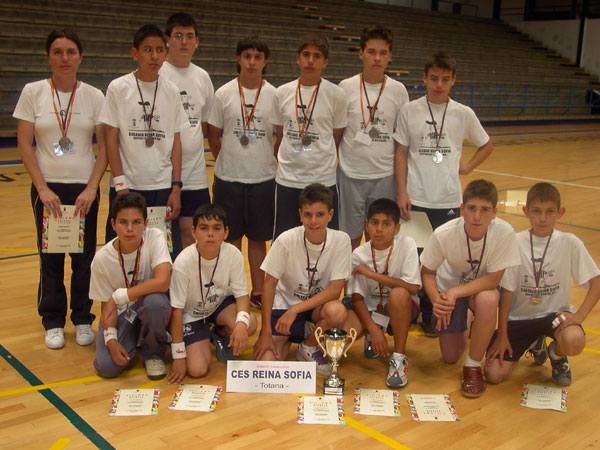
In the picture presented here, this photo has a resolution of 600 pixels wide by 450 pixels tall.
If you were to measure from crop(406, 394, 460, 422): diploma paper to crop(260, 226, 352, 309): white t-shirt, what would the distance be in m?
0.67

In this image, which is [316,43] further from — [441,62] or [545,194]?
[545,194]

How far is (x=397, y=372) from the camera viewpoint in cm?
289

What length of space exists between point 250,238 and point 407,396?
1.45 m

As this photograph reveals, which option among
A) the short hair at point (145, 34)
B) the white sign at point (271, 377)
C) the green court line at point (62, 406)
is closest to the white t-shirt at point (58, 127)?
the short hair at point (145, 34)

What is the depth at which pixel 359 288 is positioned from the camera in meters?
3.16

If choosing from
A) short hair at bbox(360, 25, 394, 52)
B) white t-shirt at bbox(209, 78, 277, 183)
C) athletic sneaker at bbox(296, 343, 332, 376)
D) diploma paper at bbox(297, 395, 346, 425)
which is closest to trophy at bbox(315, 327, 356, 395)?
diploma paper at bbox(297, 395, 346, 425)

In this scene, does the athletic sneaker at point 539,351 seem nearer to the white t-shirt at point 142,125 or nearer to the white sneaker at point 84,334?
the white t-shirt at point 142,125

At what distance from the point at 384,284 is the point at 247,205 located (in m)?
1.03

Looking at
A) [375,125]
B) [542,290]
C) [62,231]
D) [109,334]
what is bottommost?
[109,334]

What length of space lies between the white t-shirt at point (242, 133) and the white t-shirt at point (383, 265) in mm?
832

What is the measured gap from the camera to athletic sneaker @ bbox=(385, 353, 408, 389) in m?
2.87

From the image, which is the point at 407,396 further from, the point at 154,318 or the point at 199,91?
the point at 199,91

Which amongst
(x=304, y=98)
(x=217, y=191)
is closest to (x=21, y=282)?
(x=217, y=191)

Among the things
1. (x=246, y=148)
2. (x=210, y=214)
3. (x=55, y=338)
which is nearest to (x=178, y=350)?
(x=210, y=214)
